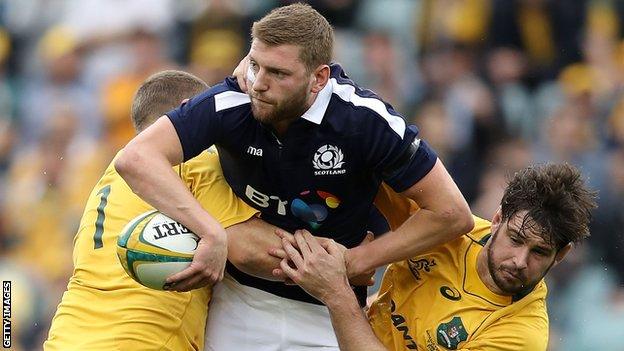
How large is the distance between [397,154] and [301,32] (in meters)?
0.67

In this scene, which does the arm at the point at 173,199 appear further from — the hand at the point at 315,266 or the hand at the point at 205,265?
the hand at the point at 315,266

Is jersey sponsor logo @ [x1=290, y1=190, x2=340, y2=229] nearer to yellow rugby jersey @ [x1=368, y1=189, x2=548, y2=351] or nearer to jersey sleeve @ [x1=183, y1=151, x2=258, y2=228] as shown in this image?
jersey sleeve @ [x1=183, y1=151, x2=258, y2=228]

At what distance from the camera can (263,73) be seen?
16.1 feet

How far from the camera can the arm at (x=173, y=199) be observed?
190 inches

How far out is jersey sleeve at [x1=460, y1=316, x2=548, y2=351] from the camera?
217 inches

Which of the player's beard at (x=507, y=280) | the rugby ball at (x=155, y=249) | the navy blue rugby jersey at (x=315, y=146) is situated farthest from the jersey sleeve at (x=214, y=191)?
the player's beard at (x=507, y=280)

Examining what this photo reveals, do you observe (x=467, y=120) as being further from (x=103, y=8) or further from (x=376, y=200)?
(x=376, y=200)

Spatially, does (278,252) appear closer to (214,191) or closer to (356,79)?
(214,191)

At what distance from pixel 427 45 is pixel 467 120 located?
0.76 meters

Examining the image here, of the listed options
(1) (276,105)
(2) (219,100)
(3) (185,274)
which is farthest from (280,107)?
(3) (185,274)

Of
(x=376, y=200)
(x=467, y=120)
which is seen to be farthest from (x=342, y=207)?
(x=467, y=120)

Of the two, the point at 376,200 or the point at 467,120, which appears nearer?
the point at 376,200

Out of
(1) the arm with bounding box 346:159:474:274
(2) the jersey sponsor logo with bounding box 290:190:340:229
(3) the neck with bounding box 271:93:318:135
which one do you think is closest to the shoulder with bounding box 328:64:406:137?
(3) the neck with bounding box 271:93:318:135

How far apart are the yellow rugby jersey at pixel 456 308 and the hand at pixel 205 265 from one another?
1074mm
